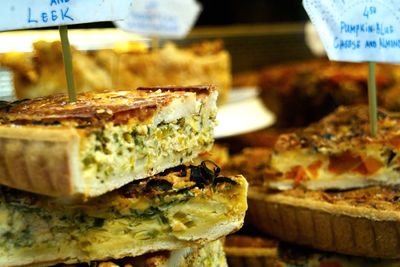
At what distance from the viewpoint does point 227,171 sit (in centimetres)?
288

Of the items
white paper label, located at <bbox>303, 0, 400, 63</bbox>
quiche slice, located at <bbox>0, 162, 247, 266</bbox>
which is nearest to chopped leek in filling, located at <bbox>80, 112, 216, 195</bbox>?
quiche slice, located at <bbox>0, 162, 247, 266</bbox>

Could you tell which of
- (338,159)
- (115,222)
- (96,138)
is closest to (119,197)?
(115,222)

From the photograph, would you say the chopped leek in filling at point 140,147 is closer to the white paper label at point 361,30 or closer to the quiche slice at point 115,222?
the quiche slice at point 115,222

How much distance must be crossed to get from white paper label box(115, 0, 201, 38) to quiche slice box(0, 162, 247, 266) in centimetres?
199

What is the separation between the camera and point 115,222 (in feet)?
6.23

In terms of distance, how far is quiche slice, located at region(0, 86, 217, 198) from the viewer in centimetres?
162

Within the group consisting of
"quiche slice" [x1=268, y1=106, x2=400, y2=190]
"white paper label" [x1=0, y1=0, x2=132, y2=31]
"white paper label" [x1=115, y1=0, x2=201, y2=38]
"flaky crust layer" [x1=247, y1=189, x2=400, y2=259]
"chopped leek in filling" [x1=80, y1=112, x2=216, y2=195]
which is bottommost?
"flaky crust layer" [x1=247, y1=189, x2=400, y2=259]

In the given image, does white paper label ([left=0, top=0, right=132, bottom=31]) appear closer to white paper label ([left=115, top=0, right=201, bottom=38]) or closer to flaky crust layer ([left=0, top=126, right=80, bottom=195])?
flaky crust layer ([left=0, top=126, right=80, bottom=195])

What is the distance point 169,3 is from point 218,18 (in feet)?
12.8

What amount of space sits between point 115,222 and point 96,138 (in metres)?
0.35

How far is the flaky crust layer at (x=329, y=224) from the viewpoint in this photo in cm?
221

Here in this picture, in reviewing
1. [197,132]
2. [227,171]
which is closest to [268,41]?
[227,171]

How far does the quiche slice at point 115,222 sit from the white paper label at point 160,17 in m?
1.99

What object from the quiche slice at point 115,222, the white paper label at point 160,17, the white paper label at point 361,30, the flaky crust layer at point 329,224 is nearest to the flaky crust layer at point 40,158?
the quiche slice at point 115,222
